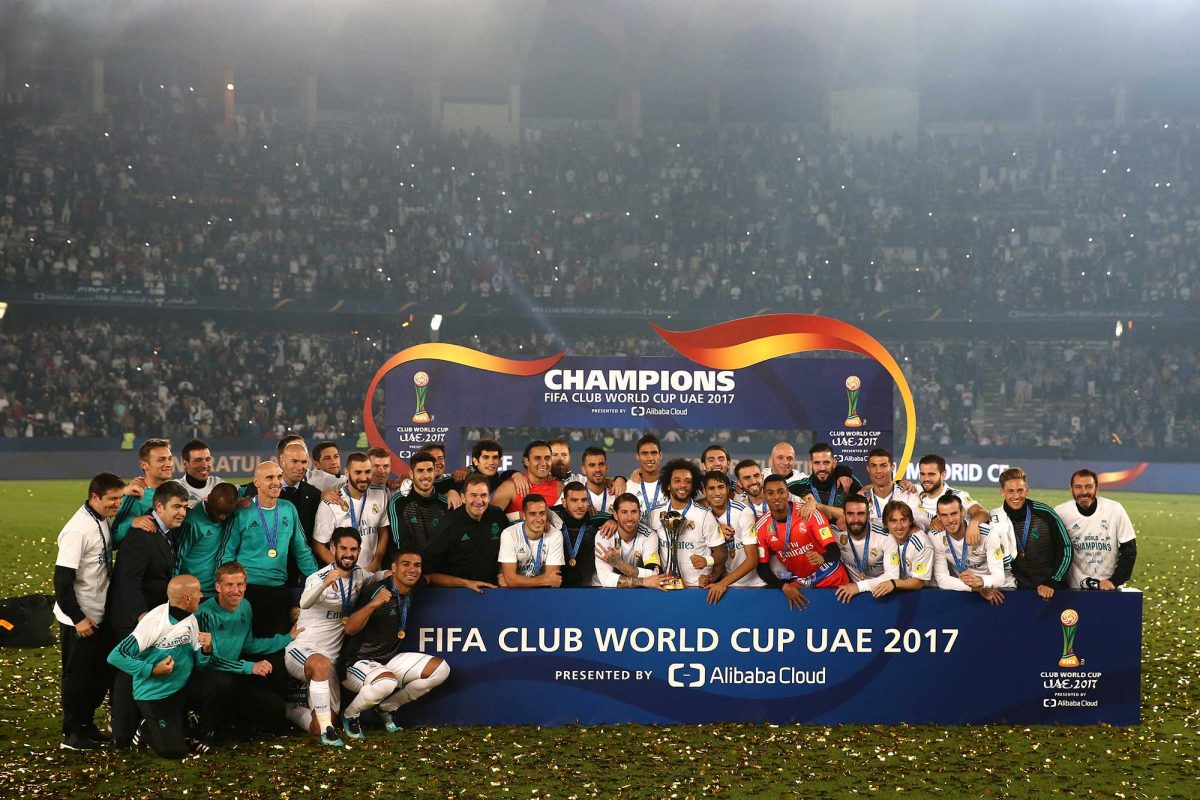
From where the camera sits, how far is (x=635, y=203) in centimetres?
4184

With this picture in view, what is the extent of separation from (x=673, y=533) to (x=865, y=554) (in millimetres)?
1419

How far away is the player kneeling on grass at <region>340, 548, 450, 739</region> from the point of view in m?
8.09

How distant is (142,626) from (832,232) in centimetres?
3638

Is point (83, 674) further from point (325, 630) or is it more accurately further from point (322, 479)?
point (322, 479)

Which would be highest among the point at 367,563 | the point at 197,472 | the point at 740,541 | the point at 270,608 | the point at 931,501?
the point at 197,472

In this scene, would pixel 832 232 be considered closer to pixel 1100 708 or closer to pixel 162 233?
pixel 162 233

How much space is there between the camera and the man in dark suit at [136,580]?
775 cm

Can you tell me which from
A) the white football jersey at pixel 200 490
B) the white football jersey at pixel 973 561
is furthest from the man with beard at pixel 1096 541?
the white football jersey at pixel 200 490

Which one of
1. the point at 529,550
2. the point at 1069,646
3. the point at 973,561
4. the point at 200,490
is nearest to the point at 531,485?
the point at 529,550

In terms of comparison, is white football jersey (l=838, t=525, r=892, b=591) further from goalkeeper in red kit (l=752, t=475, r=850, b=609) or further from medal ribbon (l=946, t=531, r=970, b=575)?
medal ribbon (l=946, t=531, r=970, b=575)

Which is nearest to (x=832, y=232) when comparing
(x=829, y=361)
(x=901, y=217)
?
(x=901, y=217)

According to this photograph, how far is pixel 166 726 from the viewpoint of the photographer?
24.7 ft

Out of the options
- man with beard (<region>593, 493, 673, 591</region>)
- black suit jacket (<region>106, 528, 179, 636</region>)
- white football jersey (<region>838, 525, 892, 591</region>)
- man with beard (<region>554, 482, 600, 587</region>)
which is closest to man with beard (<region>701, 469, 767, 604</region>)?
man with beard (<region>593, 493, 673, 591</region>)

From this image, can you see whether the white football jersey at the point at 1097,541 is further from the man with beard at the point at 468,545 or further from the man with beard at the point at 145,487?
the man with beard at the point at 145,487
